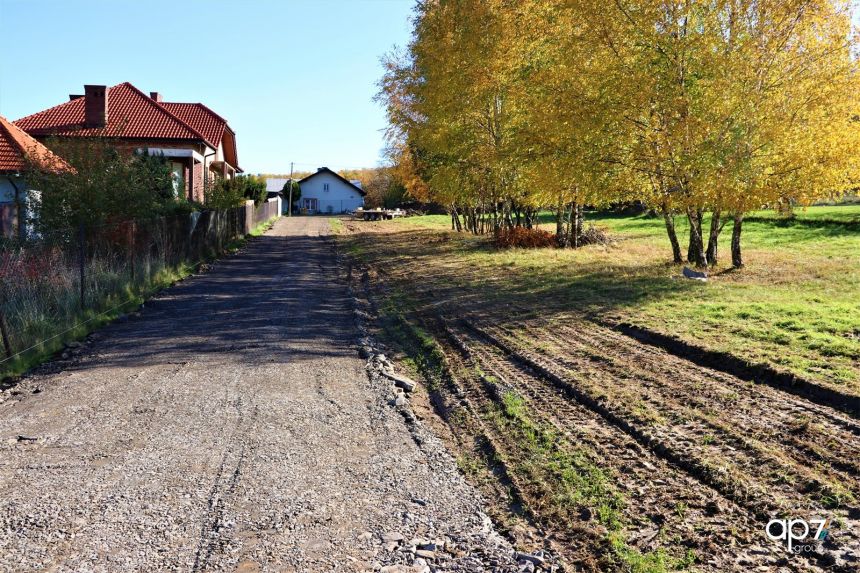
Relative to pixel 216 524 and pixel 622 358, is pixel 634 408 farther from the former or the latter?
pixel 216 524

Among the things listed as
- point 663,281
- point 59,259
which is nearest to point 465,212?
point 663,281

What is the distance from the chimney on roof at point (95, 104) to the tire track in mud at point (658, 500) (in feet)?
114

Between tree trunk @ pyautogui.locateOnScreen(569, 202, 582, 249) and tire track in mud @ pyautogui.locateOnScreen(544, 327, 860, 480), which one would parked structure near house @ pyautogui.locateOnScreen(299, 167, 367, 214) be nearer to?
tree trunk @ pyautogui.locateOnScreen(569, 202, 582, 249)

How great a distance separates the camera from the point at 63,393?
8195mm

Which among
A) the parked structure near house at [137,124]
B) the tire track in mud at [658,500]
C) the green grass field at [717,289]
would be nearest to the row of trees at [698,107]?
the green grass field at [717,289]

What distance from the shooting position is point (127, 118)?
39281mm

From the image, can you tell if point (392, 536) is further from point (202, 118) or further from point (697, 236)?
point (202, 118)

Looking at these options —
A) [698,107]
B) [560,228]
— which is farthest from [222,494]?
[560,228]

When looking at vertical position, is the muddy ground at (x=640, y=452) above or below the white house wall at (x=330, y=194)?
below

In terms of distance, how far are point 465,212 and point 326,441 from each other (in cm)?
Result: 3494

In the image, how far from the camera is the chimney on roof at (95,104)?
36469 millimetres

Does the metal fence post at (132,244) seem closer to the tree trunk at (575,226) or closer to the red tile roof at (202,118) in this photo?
the tree trunk at (575,226)

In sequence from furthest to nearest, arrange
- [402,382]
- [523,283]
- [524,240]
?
[524,240] → [523,283] → [402,382]

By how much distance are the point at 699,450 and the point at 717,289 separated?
8332 mm
